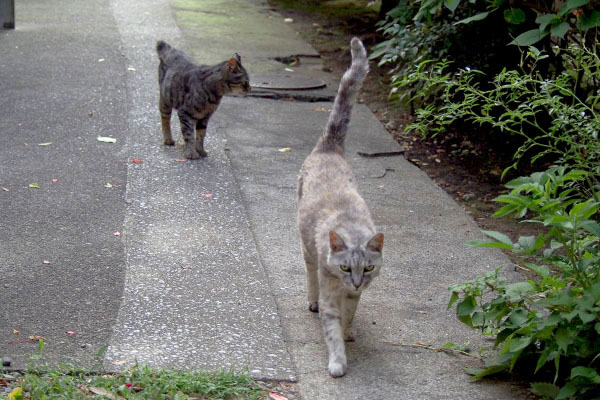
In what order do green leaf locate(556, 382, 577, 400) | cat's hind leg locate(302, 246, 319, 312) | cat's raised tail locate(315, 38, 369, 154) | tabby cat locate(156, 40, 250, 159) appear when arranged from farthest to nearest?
tabby cat locate(156, 40, 250, 159) → cat's raised tail locate(315, 38, 369, 154) → cat's hind leg locate(302, 246, 319, 312) → green leaf locate(556, 382, 577, 400)

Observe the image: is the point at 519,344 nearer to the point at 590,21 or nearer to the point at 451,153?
the point at 590,21

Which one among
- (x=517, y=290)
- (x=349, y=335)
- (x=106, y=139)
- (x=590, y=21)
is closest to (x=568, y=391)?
(x=517, y=290)

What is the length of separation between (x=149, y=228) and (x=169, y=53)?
2.41 metres

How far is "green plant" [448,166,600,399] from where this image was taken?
11.5 ft

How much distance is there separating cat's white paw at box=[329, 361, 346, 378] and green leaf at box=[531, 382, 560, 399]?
0.99 meters

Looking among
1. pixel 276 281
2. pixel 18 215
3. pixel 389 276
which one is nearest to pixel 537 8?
pixel 389 276

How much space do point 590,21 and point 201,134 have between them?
11.6 ft

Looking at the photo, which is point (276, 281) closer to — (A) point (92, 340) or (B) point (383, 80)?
(A) point (92, 340)

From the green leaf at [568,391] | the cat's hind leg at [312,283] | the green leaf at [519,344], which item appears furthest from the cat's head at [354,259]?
the green leaf at [568,391]

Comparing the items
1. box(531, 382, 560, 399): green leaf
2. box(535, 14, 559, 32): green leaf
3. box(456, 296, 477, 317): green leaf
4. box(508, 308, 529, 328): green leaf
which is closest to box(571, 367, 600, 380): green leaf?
box(531, 382, 560, 399): green leaf

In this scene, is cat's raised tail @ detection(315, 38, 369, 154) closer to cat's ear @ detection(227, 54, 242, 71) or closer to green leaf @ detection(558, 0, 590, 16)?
green leaf @ detection(558, 0, 590, 16)

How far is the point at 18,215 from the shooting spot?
569cm

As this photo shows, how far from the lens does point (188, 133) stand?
7.09 m

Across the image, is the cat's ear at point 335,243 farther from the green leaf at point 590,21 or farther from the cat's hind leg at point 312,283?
the green leaf at point 590,21
